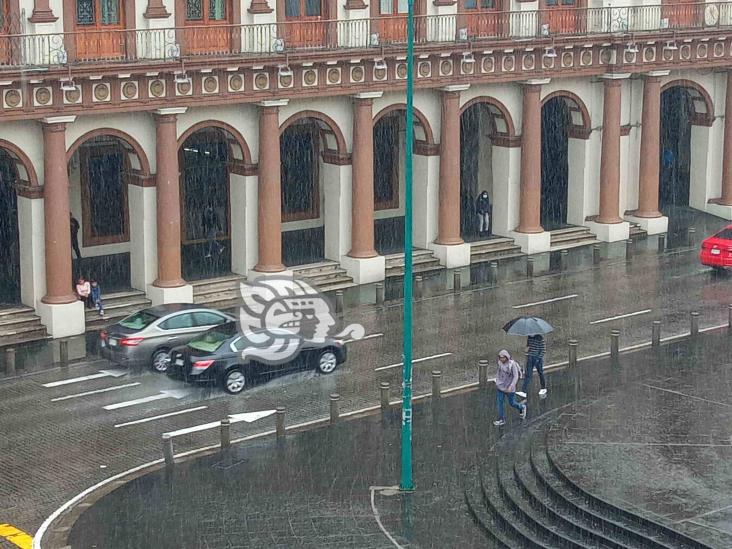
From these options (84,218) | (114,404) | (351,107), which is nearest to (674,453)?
(114,404)

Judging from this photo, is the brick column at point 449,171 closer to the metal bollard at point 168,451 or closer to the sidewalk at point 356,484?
the sidewalk at point 356,484

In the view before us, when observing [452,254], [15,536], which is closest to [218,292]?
[452,254]

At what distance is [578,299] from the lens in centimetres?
4441

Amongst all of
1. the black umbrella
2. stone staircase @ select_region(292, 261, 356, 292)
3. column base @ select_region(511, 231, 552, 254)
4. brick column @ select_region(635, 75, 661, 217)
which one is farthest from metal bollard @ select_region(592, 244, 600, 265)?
the black umbrella

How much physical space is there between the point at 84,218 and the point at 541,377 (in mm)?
18113

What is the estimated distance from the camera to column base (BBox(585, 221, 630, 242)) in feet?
174

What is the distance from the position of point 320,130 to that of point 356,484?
19415mm

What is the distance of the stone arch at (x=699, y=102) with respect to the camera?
182 feet

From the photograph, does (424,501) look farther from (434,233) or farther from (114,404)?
(434,233)

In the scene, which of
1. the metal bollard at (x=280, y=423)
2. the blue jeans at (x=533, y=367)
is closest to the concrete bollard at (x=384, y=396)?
the metal bollard at (x=280, y=423)

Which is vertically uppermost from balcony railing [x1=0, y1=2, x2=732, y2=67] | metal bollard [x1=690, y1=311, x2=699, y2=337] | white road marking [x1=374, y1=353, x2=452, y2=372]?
balcony railing [x1=0, y1=2, x2=732, y2=67]

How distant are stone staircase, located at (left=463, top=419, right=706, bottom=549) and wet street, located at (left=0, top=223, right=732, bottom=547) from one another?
2.11m

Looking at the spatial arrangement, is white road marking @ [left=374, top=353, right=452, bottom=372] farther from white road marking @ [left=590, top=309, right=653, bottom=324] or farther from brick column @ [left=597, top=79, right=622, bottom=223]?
brick column @ [left=597, top=79, right=622, bottom=223]

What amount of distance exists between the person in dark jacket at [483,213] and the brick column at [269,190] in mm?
7963
